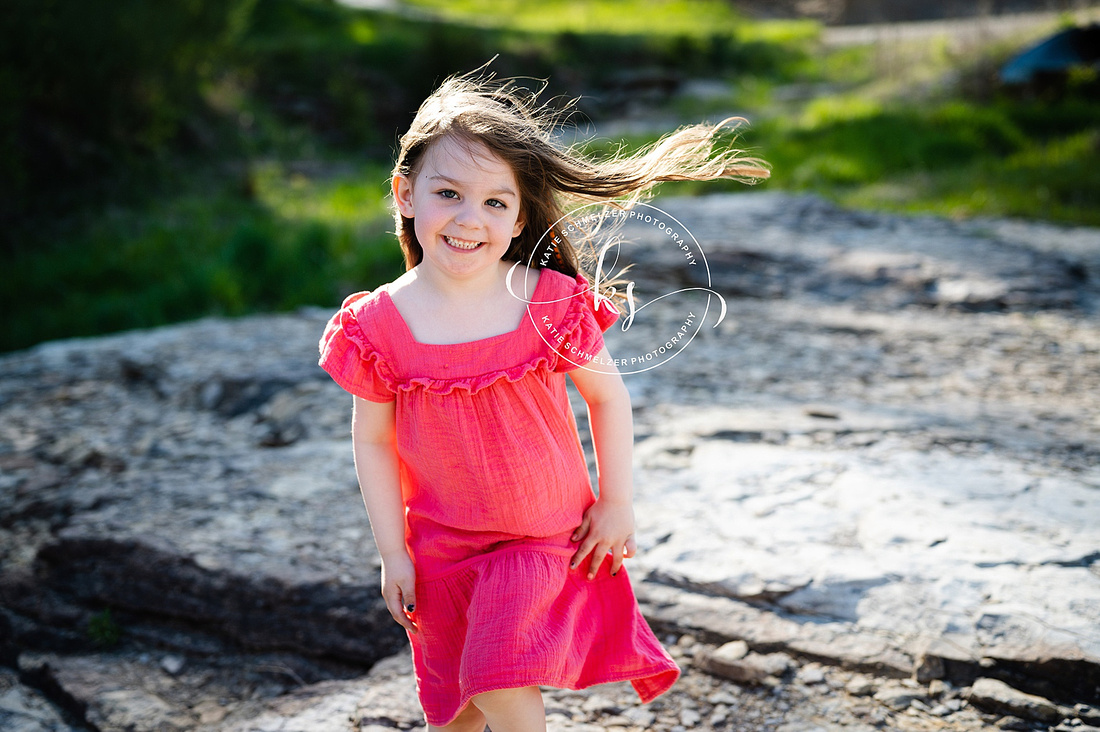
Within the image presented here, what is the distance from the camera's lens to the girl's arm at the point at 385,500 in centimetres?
160

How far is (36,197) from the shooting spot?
663cm

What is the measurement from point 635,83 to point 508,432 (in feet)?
40.6

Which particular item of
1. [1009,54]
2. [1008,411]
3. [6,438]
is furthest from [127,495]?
[1009,54]

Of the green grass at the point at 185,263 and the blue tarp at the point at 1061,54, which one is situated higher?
the blue tarp at the point at 1061,54

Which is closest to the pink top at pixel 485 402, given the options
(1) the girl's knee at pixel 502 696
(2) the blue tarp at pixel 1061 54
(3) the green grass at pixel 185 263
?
(1) the girl's knee at pixel 502 696

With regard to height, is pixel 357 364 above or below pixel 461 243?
below

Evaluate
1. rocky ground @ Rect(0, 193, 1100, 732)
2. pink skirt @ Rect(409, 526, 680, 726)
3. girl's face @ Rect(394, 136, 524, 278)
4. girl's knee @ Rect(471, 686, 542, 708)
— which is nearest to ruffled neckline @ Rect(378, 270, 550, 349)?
girl's face @ Rect(394, 136, 524, 278)

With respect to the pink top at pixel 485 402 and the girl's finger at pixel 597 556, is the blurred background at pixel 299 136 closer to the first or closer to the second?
the pink top at pixel 485 402

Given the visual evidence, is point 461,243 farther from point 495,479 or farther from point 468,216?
point 495,479

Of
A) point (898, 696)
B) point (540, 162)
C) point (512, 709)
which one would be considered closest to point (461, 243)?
point (540, 162)

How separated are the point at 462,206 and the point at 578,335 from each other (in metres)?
0.31

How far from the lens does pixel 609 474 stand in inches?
63.1

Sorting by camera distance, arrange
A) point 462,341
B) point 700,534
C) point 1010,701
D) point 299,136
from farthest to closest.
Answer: point 299,136 → point 700,534 → point 1010,701 → point 462,341

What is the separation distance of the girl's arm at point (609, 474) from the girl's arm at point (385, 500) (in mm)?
327
